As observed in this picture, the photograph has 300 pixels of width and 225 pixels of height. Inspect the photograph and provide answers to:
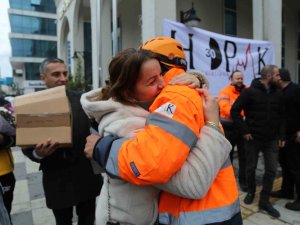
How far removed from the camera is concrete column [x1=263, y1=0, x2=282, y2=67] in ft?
21.6

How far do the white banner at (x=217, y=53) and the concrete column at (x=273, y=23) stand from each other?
1.45 feet

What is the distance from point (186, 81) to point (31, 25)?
49095 mm

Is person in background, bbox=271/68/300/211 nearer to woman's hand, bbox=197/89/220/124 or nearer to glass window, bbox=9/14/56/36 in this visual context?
woman's hand, bbox=197/89/220/124

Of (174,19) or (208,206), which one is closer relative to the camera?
(208,206)

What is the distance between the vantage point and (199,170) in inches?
40.0

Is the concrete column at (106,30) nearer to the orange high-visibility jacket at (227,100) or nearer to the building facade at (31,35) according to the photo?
the orange high-visibility jacket at (227,100)

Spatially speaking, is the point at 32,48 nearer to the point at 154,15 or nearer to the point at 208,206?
the point at 154,15

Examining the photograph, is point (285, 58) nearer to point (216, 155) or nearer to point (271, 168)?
point (271, 168)

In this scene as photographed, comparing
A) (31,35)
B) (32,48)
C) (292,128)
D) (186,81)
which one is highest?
(31,35)

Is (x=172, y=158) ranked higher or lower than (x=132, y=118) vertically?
lower

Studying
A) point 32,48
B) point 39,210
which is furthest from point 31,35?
point 39,210

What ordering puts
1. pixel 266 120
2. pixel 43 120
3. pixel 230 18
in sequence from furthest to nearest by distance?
pixel 230 18 → pixel 266 120 → pixel 43 120

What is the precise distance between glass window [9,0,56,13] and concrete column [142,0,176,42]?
44.2m

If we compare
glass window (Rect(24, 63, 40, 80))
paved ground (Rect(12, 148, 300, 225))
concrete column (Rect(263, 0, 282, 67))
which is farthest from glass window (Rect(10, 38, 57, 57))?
paved ground (Rect(12, 148, 300, 225))
